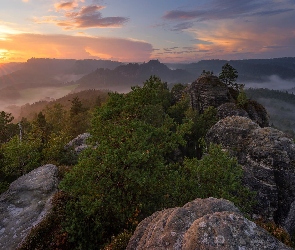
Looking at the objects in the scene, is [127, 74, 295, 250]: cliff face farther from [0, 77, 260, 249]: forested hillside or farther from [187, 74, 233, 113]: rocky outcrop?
[0, 77, 260, 249]: forested hillside

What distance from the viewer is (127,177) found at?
22.5 meters

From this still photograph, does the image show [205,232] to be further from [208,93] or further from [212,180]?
[208,93]

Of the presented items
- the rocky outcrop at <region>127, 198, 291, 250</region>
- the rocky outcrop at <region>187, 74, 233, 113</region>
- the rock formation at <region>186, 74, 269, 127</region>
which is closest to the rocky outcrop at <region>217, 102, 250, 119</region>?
the rock formation at <region>186, 74, 269, 127</region>

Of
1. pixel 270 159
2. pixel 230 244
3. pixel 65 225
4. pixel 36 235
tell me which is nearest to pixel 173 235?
pixel 230 244

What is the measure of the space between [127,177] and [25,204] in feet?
49.8

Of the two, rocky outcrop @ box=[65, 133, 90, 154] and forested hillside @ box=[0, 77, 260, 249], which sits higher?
forested hillside @ box=[0, 77, 260, 249]

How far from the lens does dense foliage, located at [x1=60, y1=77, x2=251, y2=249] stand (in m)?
21.9

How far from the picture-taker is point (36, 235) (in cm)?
2439

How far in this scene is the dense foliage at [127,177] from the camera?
21.9 meters

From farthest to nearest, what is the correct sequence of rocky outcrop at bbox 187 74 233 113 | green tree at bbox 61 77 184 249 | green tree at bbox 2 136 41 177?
rocky outcrop at bbox 187 74 233 113
green tree at bbox 2 136 41 177
green tree at bbox 61 77 184 249

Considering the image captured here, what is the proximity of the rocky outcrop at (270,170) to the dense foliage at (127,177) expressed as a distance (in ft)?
42.8

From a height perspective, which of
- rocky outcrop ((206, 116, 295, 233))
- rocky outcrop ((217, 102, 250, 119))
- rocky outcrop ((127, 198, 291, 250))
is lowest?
rocky outcrop ((206, 116, 295, 233))

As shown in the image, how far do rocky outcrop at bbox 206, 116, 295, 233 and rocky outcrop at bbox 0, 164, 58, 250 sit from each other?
29359 millimetres

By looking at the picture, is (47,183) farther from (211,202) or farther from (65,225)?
(211,202)
